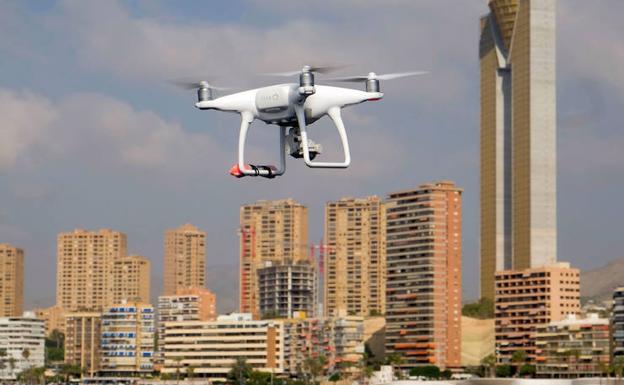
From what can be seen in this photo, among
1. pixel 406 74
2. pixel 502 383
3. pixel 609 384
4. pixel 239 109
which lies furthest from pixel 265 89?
pixel 609 384

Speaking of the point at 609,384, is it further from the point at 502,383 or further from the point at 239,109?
the point at 239,109

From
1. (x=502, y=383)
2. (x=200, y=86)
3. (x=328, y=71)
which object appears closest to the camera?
(x=328, y=71)

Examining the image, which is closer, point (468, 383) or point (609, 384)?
point (468, 383)

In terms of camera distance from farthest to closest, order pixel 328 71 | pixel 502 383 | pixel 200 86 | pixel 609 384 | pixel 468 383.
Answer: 1. pixel 609 384
2. pixel 468 383
3. pixel 502 383
4. pixel 200 86
5. pixel 328 71

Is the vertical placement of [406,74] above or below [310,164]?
above

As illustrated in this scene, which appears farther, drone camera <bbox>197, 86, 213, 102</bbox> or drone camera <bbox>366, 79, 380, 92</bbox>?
drone camera <bbox>197, 86, 213, 102</bbox>

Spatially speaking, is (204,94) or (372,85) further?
(204,94)

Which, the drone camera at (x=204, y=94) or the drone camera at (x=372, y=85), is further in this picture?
the drone camera at (x=204, y=94)

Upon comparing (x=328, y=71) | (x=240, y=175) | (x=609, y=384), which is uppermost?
(x=328, y=71)
